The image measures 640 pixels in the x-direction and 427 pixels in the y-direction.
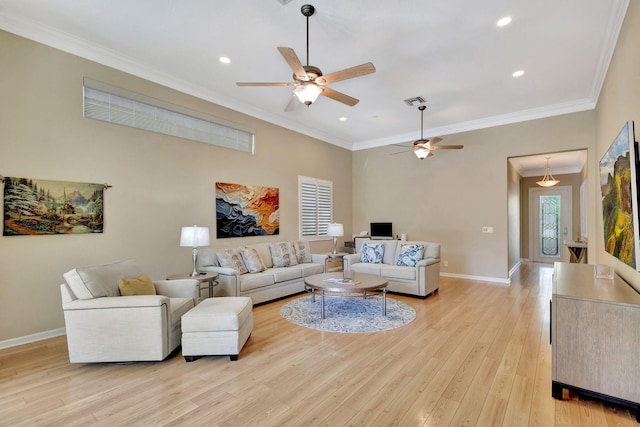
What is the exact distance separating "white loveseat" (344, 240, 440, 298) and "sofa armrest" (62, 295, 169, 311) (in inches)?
144

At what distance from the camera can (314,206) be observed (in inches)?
289

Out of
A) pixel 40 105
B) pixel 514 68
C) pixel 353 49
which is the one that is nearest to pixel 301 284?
pixel 353 49

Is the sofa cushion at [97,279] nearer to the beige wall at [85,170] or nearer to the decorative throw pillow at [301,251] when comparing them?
the beige wall at [85,170]

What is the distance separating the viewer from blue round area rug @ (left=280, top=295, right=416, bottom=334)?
12.7 feet

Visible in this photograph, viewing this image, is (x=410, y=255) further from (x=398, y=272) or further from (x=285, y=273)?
(x=285, y=273)

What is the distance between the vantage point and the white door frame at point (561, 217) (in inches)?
370

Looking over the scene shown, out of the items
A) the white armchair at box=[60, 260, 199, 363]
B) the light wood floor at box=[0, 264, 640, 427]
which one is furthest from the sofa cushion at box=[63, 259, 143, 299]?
the light wood floor at box=[0, 264, 640, 427]

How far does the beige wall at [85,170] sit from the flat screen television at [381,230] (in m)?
3.83

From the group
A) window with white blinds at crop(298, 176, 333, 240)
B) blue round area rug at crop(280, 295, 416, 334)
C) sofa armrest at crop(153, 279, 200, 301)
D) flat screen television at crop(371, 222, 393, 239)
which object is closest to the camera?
sofa armrest at crop(153, 279, 200, 301)

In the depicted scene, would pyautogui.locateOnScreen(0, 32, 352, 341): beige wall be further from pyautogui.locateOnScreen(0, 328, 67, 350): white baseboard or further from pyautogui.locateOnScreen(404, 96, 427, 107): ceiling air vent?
pyautogui.locateOnScreen(404, 96, 427, 107): ceiling air vent

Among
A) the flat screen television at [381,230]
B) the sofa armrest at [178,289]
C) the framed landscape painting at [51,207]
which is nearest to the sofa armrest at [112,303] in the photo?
the sofa armrest at [178,289]

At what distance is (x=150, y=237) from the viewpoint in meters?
4.37

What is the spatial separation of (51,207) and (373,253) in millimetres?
4921

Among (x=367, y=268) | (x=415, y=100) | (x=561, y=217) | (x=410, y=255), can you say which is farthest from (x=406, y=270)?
(x=561, y=217)
